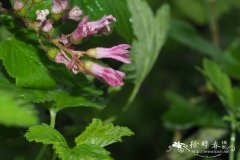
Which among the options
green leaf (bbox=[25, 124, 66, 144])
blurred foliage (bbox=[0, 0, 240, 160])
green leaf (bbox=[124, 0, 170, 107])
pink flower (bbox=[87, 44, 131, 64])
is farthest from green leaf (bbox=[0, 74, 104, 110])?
green leaf (bbox=[124, 0, 170, 107])

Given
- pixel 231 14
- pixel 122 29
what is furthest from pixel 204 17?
pixel 122 29

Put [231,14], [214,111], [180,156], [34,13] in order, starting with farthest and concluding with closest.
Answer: [231,14] < [214,111] < [180,156] < [34,13]

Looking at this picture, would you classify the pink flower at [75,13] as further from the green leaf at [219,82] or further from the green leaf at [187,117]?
the green leaf at [187,117]

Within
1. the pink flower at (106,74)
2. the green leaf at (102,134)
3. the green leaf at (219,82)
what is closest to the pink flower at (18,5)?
the pink flower at (106,74)

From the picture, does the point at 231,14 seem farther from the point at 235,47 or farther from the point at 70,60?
the point at 70,60

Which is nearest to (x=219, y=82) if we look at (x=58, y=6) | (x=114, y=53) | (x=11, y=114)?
(x=114, y=53)

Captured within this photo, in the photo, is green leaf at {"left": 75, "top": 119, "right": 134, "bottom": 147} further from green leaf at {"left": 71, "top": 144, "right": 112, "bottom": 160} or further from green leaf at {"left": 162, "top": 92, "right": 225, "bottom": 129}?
green leaf at {"left": 162, "top": 92, "right": 225, "bottom": 129}

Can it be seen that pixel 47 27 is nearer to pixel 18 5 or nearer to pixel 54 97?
pixel 18 5
